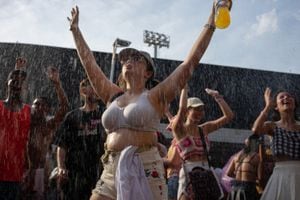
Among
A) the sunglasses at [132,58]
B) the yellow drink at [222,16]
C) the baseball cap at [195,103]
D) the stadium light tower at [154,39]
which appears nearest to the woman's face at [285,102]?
the baseball cap at [195,103]

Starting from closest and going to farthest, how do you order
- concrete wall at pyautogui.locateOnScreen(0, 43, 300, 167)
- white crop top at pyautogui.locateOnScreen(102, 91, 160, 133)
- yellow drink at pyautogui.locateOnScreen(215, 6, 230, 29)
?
white crop top at pyautogui.locateOnScreen(102, 91, 160, 133) → yellow drink at pyautogui.locateOnScreen(215, 6, 230, 29) → concrete wall at pyautogui.locateOnScreen(0, 43, 300, 167)

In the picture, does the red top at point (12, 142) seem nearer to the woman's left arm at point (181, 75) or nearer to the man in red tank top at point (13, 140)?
the man in red tank top at point (13, 140)

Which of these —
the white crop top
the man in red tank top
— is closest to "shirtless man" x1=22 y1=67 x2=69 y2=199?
the man in red tank top

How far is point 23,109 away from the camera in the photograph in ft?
16.9

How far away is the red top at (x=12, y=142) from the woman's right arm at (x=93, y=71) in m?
1.71

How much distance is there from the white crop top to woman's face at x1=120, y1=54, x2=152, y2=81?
0.26 m

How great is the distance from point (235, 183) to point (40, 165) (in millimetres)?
2814

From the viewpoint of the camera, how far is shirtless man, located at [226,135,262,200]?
6609mm

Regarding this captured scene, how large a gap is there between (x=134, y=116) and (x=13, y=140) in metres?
2.20

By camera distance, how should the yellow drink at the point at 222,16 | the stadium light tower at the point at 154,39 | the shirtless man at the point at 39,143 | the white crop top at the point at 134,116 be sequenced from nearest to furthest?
the white crop top at the point at 134,116
the yellow drink at the point at 222,16
the shirtless man at the point at 39,143
the stadium light tower at the point at 154,39

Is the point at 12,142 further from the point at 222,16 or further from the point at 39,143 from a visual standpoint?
the point at 222,16

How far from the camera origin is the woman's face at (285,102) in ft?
17.5

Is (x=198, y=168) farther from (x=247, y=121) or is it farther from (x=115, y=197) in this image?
(x=247, y=121)

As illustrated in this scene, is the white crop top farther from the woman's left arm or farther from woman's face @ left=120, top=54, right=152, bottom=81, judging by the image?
woman's face @ left=120, top=54, right=152, bottom=81
